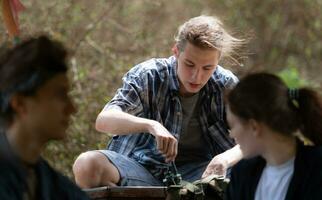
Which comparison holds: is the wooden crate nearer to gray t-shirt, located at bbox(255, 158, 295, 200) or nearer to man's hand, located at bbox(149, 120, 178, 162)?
man's hand, located at bbox(149, 120, 178, 162)

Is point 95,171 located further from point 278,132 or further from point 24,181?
point 24,181

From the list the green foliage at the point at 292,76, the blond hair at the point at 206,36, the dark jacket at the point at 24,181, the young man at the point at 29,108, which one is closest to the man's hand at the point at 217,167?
the blond hair at the point at 206,36

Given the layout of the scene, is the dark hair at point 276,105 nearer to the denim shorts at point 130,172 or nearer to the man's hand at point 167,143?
the man's hand at point 167,143

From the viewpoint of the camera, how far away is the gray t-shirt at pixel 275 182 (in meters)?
3.48

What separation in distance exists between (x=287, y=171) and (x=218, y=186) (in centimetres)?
53

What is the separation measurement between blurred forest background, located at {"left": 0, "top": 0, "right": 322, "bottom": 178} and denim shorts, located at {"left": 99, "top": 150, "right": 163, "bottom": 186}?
6.89 feet

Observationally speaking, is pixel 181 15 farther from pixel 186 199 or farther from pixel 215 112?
pixel 186 199

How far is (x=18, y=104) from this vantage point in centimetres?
283

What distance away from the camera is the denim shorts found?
4.30 meters

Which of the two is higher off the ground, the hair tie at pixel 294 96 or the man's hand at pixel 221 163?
the hair tie at pixel 294 96

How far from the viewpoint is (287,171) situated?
3484 millimetres

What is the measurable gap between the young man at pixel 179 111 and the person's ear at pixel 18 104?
144cm

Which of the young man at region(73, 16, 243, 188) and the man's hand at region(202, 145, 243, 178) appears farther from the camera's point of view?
the young man at region(73, 16, 243, 188)

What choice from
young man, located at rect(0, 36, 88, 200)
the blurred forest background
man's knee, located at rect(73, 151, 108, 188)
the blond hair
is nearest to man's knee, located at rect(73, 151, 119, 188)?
man's knee, located at rect(73, 151, 108, 188)
